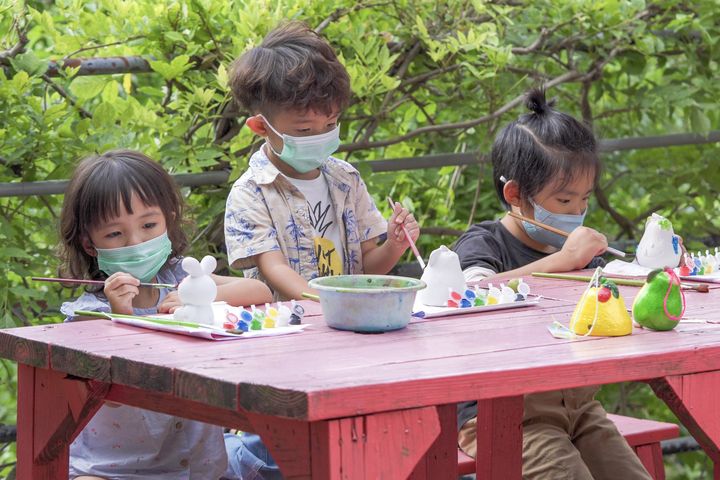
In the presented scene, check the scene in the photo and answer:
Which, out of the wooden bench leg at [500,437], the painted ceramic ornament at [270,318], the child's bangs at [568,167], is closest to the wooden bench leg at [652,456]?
the wooden bench leg at [500,437]

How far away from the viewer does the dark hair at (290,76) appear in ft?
9.27

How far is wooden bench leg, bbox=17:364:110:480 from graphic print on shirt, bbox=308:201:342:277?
92 centimetres

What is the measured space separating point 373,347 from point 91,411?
512 millimetres

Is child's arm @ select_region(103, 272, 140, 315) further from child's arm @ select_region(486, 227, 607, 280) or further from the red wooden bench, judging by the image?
the red wooden bench

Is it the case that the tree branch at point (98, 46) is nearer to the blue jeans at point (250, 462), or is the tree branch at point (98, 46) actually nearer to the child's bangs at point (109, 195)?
the child's bangs at point (109, 195)

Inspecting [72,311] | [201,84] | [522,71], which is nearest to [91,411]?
[72,311]

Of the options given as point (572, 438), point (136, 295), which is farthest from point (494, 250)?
point (136, 295)

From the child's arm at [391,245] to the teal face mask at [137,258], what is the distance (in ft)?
1.70

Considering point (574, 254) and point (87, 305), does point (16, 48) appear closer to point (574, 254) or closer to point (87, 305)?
point (87, 305)

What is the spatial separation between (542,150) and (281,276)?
0.79m

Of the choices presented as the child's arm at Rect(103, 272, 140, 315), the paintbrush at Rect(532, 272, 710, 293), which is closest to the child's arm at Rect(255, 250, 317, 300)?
the child's arm at Rect(103, 272, 140, 315)

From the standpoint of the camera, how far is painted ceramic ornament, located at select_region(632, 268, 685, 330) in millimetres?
2053

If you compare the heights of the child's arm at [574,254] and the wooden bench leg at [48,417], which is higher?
the child's arm at [574,254]

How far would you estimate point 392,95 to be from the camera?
367 centimetres
